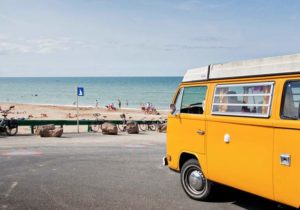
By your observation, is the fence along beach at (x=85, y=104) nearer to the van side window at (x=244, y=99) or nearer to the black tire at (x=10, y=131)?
the black tire at (x=10, y=131)

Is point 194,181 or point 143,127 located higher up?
point 194,181

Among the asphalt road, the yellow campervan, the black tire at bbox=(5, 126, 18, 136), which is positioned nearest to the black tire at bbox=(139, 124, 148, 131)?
the black tire at bbox=(5, 126, 18, 136)

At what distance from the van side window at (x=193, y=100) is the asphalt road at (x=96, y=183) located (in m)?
1.52

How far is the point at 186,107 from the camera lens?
26.8ft

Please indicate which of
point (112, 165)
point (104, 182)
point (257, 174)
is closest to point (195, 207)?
point (257, 174)

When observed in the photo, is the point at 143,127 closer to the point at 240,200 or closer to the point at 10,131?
the point at 10,131

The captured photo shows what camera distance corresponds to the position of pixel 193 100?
821 centimetres

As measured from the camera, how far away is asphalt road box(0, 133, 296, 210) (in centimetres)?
759

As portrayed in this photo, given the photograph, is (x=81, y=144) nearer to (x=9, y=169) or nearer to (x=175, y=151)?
(x=9, y=169)

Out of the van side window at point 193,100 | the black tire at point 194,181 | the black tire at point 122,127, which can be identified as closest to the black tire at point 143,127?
the black tire at point 122,127

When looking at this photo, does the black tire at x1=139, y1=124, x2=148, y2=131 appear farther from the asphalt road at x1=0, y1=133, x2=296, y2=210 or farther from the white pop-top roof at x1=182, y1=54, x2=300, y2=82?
the white pop-top roof at x1=182, y1=54, x2=300, y2=82

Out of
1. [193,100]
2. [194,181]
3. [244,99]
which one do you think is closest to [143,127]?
[193,100]

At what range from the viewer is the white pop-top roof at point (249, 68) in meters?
5.75

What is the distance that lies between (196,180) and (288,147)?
102 inches
